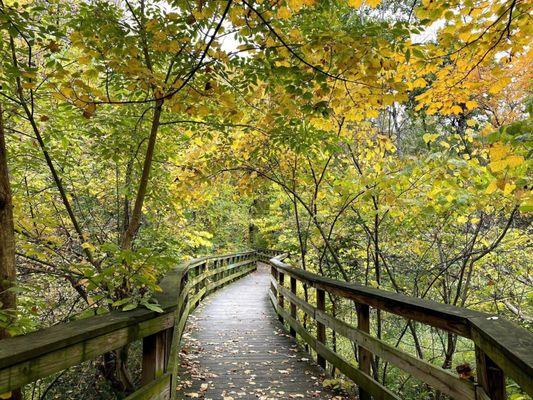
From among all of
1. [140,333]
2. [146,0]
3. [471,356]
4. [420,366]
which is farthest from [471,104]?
[471,356]

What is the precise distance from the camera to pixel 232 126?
394cm

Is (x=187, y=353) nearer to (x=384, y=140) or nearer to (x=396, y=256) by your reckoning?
(x=396, y=256)

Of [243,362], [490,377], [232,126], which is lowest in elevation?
[243,362]

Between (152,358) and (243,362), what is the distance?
110 inches

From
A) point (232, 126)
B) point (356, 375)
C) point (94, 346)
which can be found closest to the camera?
point (94, 346)

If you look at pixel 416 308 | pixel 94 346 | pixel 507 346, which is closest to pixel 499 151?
pixel 416 308

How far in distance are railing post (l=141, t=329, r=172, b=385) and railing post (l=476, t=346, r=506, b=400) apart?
193 cm

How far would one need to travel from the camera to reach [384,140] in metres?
5.06

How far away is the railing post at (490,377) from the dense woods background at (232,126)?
3.95 feet

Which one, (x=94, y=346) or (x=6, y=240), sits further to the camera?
(x=6, y=240)

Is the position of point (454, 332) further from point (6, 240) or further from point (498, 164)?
point (6, 240)

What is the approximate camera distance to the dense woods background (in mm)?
2824

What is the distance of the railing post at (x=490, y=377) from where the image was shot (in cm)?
177

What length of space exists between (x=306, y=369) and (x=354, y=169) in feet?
9.15
